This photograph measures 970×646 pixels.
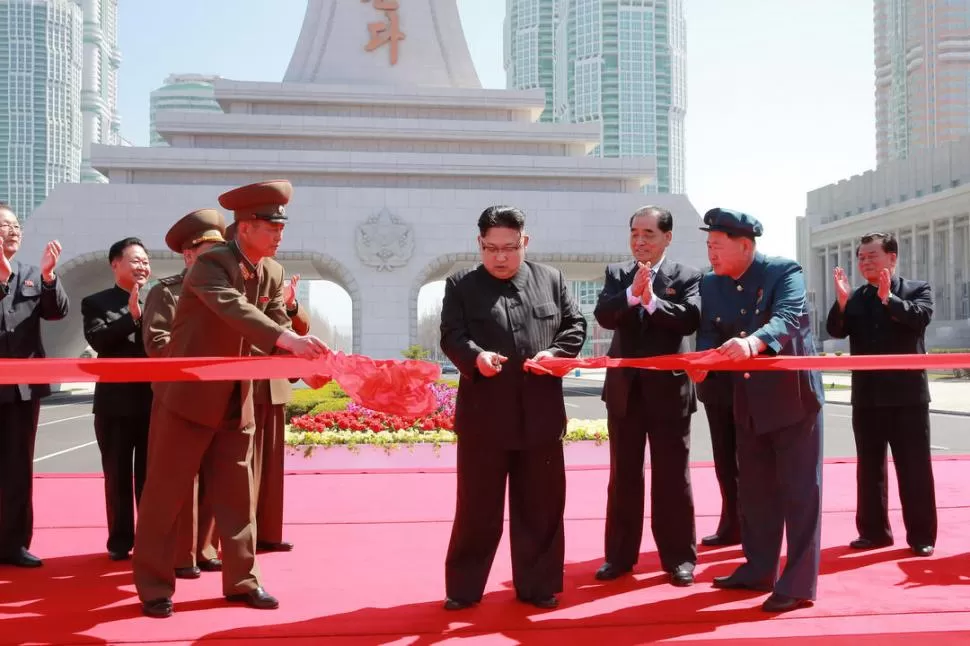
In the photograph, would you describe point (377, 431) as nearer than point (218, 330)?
No

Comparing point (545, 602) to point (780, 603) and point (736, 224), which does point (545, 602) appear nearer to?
point (780, 603)

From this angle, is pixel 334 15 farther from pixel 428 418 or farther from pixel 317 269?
pixel 428 418

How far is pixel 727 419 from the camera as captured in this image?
20.5ft

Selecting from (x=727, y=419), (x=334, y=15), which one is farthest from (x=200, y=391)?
(x=334, y=15)

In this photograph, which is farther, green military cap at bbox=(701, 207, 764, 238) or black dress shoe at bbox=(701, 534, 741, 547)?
black dress shoe at bbox=(701, 534, 741, 547)

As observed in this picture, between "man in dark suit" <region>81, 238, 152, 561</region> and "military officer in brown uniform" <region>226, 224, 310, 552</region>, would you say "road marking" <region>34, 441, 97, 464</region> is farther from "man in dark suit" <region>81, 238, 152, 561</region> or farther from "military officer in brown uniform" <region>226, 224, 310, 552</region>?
"military officer in brown uniform" <region>226, 224, 310, 552</region>

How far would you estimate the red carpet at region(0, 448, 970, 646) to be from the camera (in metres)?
4.09

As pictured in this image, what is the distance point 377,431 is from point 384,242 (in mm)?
17066

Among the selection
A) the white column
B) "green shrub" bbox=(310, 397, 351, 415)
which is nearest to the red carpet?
"green shrub" bbox=(310, 397, 351, 415)

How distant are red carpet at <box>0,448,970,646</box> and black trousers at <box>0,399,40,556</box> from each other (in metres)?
0.20

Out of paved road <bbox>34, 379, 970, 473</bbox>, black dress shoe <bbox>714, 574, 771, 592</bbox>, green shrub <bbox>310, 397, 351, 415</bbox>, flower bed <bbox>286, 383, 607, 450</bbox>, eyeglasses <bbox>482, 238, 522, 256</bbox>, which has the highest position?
eyeglasses <bbox>482, 238, 522, 256</bbox>

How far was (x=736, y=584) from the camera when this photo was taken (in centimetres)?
489

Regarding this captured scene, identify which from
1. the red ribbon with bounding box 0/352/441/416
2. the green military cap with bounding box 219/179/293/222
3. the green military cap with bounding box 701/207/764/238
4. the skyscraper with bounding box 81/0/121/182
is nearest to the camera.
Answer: the red ribbon with bounding box 0/352/441/416

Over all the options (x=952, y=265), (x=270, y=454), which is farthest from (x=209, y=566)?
(x=952, y=265)
